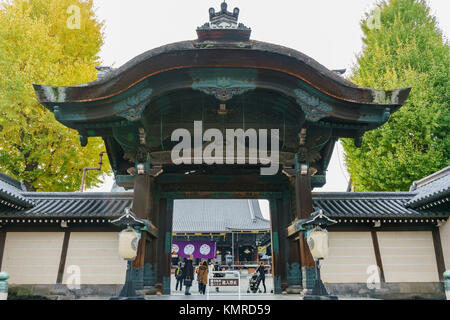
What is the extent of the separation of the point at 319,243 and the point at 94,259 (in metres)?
6.76

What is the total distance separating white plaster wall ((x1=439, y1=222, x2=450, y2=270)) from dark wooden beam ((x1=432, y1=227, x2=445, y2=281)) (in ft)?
0.26

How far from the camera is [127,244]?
21.2ft

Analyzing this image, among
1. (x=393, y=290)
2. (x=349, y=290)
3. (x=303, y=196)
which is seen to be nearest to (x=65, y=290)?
(x=303, y=196)

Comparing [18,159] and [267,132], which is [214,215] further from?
[267,132]

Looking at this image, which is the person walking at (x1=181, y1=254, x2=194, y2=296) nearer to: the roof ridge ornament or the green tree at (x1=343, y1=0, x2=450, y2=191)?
the roof ridge ornament

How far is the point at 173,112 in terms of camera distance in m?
8.66

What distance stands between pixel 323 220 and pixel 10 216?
927cm

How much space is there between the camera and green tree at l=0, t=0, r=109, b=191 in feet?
46.0

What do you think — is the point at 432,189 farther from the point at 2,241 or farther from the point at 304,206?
the point at 2,241

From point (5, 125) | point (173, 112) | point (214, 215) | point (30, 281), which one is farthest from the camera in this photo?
point (214, 215)

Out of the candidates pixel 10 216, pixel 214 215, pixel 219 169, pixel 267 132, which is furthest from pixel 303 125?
pixel 214 215

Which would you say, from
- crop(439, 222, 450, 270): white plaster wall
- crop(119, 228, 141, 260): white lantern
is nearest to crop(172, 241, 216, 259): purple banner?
crop(439, 222, 450, 270): white plaster wall

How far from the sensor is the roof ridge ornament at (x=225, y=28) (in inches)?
301
